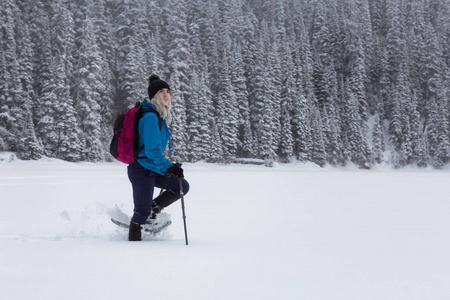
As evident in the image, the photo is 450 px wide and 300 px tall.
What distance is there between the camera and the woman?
3.88m

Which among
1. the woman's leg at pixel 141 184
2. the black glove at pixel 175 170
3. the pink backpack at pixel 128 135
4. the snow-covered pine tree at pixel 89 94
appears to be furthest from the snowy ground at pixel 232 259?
the snow-covered pine tree at pixel 89 94

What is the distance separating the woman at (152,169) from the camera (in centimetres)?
388

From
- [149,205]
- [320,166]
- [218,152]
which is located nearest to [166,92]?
[149,205]

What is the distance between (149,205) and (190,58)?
4365 centimetres

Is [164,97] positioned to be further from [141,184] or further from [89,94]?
[89,94]

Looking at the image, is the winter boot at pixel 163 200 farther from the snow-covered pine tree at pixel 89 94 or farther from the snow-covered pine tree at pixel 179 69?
the snow-covered pine tree at pixel 179 69

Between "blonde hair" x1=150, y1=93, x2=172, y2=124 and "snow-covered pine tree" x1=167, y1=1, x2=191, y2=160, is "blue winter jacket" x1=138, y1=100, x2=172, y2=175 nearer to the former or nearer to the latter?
"blonde hair" x1=150, y1=93, x2=172, y2=124

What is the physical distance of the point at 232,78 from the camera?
1906 inches

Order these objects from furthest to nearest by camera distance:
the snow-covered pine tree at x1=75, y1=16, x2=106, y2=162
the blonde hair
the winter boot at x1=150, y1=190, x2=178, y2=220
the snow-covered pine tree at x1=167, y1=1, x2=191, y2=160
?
the snow-covered pine tree at x1=167, y1=1, x2=191, y2=160 → the snow-covered pine tree at x1=75, y1=16, x2=106, y2=162 → the winter boot at x1=150, y1=190, x2=178, y2=220 → the blonde hair

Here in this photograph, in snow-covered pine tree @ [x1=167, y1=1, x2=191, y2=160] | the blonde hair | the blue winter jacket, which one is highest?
snow-covered pine tree @ [x1=167, y1=1, x2=191, y2=160]

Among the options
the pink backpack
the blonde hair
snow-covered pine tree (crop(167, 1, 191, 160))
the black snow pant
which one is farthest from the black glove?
snow-covered pine tree (crop(167, 1, 191, 160))

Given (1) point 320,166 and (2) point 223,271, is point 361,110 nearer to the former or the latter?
(1) point 320,166

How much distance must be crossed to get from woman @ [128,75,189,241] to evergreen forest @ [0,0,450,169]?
101 feet

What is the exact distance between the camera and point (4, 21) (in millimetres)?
37156
